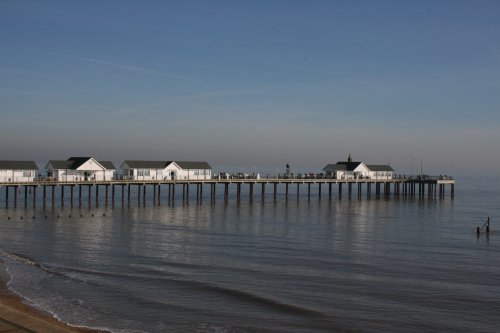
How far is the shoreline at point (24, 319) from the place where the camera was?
1831 centimetres

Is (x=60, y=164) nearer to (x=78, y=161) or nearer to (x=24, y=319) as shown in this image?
(x=78, y=161)

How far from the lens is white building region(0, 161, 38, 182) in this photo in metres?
61.8

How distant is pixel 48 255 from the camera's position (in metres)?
35.8

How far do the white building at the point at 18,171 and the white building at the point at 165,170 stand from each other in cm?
1162

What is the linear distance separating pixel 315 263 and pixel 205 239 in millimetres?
11514

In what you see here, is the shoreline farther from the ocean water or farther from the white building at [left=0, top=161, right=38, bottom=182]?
the white building at [left=0, top=161, right=38, bottom=182]

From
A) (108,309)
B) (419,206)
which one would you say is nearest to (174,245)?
(108,309)

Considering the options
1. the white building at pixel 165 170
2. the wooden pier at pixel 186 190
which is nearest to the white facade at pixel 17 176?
the wooden pier at pixel 186 190

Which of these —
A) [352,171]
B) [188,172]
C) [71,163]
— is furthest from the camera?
[352,171]

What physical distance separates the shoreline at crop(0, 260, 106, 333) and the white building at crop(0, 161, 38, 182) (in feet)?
128

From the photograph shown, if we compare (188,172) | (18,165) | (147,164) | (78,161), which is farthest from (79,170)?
(188,172)

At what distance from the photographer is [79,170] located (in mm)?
67750

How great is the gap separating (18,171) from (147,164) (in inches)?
641

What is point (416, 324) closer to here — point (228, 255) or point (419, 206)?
point (228, 255)
